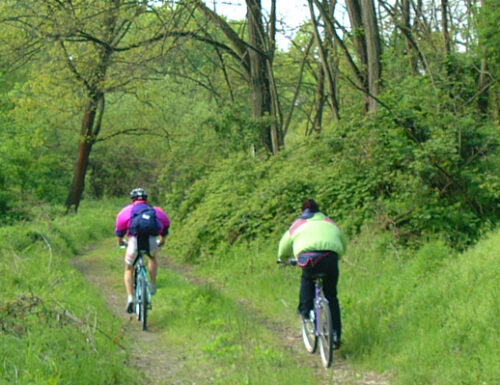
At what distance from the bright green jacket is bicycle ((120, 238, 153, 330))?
232cm

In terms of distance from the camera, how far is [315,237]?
7336mm

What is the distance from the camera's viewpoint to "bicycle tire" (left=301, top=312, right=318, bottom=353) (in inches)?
301

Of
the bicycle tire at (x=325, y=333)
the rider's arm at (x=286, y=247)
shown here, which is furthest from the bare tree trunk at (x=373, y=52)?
the bicycle tire at (x=325, y=333)

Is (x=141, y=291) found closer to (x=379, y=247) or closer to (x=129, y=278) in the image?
(x=129, y=278)

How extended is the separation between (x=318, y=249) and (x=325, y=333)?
2.99 ft

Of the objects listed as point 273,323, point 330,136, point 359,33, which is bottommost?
point 273,323

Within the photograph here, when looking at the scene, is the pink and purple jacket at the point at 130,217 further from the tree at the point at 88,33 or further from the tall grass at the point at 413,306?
the tree at the point at 88,33

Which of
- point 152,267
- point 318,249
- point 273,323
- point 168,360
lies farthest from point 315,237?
point 152,267

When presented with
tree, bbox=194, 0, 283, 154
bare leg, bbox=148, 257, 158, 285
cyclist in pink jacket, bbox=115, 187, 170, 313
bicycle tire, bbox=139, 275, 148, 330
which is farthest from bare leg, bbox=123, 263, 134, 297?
tree, bbox=194, 0, 283, 154

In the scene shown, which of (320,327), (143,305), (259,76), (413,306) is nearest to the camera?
(320,327)

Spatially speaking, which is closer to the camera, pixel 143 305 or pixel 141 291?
pixel 143 305

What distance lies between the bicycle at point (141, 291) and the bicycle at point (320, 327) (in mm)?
2266

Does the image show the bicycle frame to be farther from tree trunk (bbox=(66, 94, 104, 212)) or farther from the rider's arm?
tree trunk (bbox=(66, 94, 104, 212))

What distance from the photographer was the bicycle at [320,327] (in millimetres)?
7075
